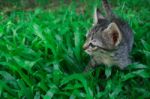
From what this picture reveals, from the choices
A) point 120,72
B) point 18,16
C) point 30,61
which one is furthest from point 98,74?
point 18,16

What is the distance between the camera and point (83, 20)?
26.9 feet

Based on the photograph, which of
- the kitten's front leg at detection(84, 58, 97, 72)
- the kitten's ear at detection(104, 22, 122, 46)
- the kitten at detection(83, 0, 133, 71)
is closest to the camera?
the kitten's ear at detection(104, 22, 122, 46)

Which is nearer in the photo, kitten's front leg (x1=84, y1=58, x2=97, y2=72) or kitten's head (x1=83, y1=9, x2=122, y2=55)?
kitten's head (x1=83, y1=9, x2=122, y2=55)

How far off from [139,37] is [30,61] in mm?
2066

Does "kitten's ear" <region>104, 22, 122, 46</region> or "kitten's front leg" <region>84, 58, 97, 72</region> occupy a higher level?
"kitten's ear" <region>104, 22, 122, 46</region>

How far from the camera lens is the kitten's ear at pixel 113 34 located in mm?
5816

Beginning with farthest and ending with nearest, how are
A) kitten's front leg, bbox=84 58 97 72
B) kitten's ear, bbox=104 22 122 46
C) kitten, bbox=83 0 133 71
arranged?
1. kitten's front leg, bbox=84 58 97 72
2. kitten, bbox=83 0 133 71
3. kitten's ear, bbox=104 22 122 46

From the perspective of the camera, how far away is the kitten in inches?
234

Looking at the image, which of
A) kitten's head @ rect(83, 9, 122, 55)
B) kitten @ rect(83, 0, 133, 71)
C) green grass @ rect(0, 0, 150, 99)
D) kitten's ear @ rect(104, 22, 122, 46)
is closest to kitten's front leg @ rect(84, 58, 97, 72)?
kitten @ rect(83, 0, 133, 71)

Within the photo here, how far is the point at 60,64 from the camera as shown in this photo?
6.43 metres

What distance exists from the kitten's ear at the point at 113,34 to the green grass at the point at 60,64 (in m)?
0.53

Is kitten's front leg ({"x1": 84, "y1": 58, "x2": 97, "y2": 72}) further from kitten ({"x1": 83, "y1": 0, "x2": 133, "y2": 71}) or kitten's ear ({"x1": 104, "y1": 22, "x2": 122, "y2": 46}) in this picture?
kitten's ear ({"x1": 104, "y1": 22, "x2": 122, "y2": 46})

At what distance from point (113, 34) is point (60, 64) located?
41.1 inches

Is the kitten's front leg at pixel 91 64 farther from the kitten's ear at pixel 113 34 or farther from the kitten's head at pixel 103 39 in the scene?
Answer: the kitten's ear at pixel 113 34
